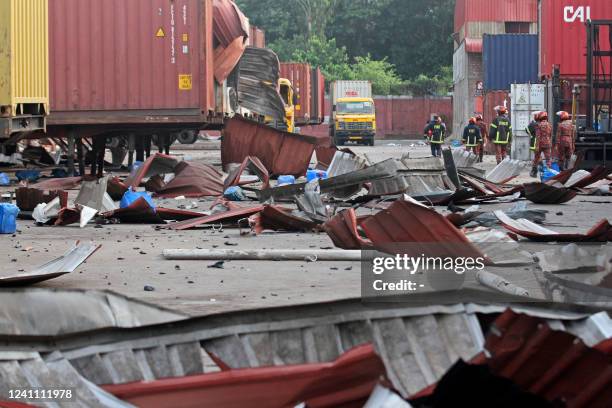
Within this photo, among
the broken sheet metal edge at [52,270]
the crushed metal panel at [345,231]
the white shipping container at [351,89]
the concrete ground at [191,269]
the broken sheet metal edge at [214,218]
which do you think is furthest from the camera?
the white shipping container at [351,89]

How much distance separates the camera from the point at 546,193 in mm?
13133

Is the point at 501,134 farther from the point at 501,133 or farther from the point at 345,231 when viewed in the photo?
the point at 345,231

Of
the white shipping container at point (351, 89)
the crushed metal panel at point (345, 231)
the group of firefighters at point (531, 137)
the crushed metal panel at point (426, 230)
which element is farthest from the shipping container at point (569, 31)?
the white shipping container at point (351, 89)

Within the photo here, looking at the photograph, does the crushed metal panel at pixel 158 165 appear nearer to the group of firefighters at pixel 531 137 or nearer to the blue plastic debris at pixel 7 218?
the blue plastic debris at pixel 7 218

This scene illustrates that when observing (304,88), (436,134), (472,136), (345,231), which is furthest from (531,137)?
(304,88)

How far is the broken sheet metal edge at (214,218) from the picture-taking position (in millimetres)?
10250

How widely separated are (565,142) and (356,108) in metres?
33.3

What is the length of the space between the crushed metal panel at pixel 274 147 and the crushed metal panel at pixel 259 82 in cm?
843

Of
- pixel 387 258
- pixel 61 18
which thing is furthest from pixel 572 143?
pixel 387 258

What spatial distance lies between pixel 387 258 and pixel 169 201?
8.39 metres

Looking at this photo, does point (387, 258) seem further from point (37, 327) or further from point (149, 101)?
point (149, 101)

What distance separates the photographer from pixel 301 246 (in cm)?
869

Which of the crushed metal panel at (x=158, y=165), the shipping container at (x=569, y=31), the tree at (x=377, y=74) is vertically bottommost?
the crushed metal panel at (x=158, y=165)

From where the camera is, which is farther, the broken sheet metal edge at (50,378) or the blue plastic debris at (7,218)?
the blue plastic debris at (7,218)
